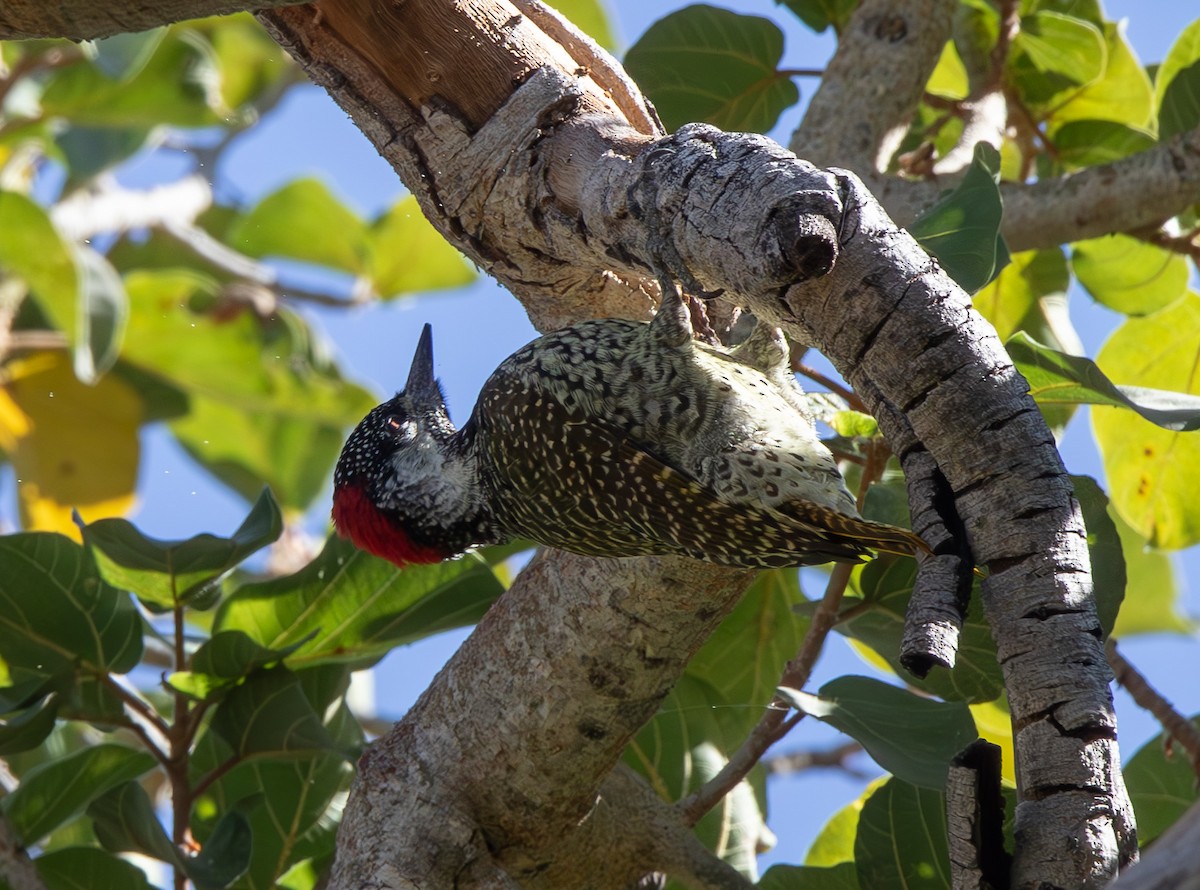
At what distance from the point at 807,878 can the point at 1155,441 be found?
1643 mm

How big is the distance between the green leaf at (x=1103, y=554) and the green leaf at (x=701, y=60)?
5.50 ft

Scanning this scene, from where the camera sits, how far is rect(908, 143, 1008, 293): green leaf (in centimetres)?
210

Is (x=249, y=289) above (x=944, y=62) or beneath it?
beneath

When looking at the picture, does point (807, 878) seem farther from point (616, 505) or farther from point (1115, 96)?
point (1115, 96)

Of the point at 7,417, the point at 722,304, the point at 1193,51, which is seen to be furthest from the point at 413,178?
the point at 7,417

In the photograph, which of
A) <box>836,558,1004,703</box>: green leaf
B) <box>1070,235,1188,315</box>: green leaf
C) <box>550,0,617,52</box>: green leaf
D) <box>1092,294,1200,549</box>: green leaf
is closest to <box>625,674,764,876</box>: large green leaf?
<box>836,558,1004,703</box>: green leaf

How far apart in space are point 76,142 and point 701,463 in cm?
374

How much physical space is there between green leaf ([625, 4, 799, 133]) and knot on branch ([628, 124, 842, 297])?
1370 mm

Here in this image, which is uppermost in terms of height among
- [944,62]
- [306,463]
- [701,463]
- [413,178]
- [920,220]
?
[944,62]

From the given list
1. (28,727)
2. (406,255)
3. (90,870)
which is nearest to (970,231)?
(28,727)

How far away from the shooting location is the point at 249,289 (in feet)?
18.9

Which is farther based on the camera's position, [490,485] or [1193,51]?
[1193,51]

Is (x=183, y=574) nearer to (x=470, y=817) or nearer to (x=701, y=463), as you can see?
(x=470, y=817)

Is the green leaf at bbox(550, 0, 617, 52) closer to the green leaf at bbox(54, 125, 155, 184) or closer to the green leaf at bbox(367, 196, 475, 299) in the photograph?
the green leaf at bbox(367, 196, 475, 299)
